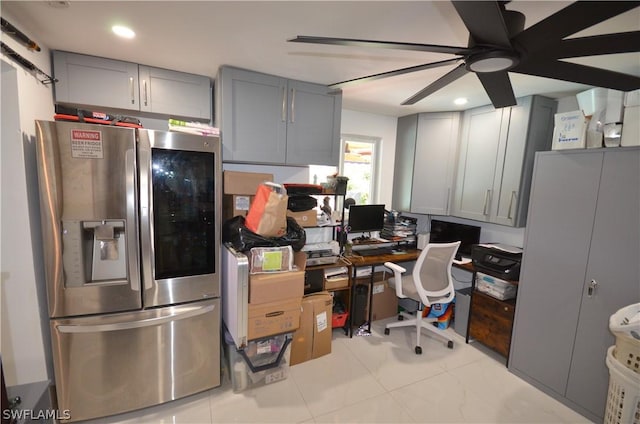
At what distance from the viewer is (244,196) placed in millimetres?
2201

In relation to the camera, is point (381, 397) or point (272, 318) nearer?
point (272, 318)

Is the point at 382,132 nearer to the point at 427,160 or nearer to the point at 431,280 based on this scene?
the point at 427,160

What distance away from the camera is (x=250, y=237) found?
1.92 meters

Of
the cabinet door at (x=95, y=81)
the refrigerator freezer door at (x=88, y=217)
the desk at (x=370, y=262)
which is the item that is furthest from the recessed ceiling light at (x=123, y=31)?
the desk at (x=370, y=262)

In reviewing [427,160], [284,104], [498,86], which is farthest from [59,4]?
[427,160]

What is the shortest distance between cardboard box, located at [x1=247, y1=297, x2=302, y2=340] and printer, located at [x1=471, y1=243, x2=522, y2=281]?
1737mm

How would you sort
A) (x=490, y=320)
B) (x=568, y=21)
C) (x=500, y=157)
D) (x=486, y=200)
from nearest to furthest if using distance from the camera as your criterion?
1. (x=568, y=21)
2. (x=490, y=320)
3. (x=500, y=157)
4. (x=486, y=200)

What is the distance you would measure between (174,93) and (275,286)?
→ 5.68 feet

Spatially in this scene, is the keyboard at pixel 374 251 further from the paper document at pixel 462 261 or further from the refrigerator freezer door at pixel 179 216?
the refrigerator freezer door at pixel 179 216

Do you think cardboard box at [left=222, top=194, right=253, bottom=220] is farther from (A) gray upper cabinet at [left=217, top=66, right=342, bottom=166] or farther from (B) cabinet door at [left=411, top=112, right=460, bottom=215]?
(B) cabinet door at [left=411, top=112, right=460, bottom=215]

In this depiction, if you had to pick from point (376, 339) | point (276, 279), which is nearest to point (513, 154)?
point (376, 339)

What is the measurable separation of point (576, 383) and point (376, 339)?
146 centimetres

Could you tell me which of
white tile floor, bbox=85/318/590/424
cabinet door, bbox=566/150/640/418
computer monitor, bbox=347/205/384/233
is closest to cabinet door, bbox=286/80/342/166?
computer monitor, bbox=347/205/384/233

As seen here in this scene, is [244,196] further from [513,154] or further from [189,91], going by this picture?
[513,154]
